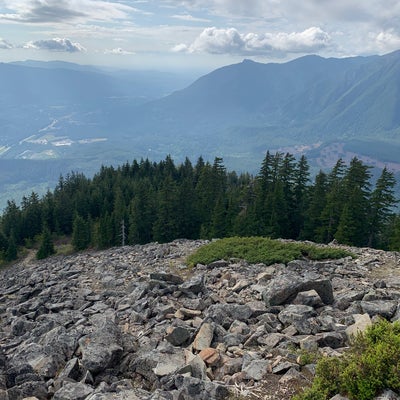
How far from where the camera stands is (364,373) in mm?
7043

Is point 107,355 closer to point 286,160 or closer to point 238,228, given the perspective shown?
point 238,228

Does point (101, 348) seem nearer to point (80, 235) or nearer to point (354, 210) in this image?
point (354, 210)

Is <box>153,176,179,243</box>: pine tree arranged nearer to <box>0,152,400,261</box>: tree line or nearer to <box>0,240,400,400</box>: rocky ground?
<box>0,152,400,261</box>: tree line

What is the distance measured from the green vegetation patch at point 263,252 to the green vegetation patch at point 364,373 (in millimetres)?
15713

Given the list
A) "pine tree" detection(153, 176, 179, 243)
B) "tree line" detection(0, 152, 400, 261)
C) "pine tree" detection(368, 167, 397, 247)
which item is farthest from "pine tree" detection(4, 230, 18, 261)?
"pine tree" detection(368, 167, 397, 247)

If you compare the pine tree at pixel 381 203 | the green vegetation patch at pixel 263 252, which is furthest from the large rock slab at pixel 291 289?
the pine tree at pixel 381 203

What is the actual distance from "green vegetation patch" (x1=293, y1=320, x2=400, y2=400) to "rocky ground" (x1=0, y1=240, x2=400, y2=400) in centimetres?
38

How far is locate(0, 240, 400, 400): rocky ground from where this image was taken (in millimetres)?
9219

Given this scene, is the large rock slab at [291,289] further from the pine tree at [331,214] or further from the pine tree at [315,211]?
the pine tree at [315,211]

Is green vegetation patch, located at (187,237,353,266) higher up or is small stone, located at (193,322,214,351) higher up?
small stone, located at (193,322,214,351)

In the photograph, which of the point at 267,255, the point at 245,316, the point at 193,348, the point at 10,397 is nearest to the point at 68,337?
the point at 10,397

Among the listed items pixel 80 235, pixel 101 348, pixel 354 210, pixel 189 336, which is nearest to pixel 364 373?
pixel 189 336

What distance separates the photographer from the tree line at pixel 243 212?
47688mm

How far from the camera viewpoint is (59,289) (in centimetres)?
2397
